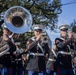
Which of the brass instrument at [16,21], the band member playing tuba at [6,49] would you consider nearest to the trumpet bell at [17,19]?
the brass instrument at [16,21]

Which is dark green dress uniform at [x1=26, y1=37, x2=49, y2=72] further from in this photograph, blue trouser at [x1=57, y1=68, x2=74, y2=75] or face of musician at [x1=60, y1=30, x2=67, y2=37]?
face of musician at [x1=60, y1=30, x2=67, y2=37]

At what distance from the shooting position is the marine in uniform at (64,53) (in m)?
6.89

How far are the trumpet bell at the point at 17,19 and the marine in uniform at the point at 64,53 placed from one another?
83cm

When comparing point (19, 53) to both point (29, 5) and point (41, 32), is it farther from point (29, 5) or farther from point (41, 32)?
point (29, 5)

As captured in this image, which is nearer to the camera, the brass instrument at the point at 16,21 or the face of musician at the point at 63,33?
the brass instrument at the point at 16,21

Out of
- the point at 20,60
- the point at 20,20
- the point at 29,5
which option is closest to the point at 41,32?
the point at 20,20

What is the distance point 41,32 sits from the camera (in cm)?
677

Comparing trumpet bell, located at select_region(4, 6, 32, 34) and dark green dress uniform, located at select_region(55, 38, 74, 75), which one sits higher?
trumpet bell, located at select_region(4, 6, 32, 34)

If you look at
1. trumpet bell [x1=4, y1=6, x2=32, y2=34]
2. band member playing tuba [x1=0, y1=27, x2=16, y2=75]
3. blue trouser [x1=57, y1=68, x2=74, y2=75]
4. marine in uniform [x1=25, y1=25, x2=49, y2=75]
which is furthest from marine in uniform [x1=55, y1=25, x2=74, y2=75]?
band member playing tuba [x1=0, y1=27, x2=16, y2=75]

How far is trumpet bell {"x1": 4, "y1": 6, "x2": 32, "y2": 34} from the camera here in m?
6.49

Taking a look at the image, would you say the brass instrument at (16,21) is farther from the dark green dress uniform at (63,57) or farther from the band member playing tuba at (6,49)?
the dark green dress uniform at (63,57)

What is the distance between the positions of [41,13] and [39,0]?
1013 millimetres

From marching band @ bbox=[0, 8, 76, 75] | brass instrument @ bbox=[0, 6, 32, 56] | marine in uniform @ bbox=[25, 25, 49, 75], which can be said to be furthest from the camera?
marine in uniform @ bbox=[25, 25, 49, 75]

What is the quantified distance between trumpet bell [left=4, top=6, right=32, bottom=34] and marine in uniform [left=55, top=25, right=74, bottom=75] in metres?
0.83
